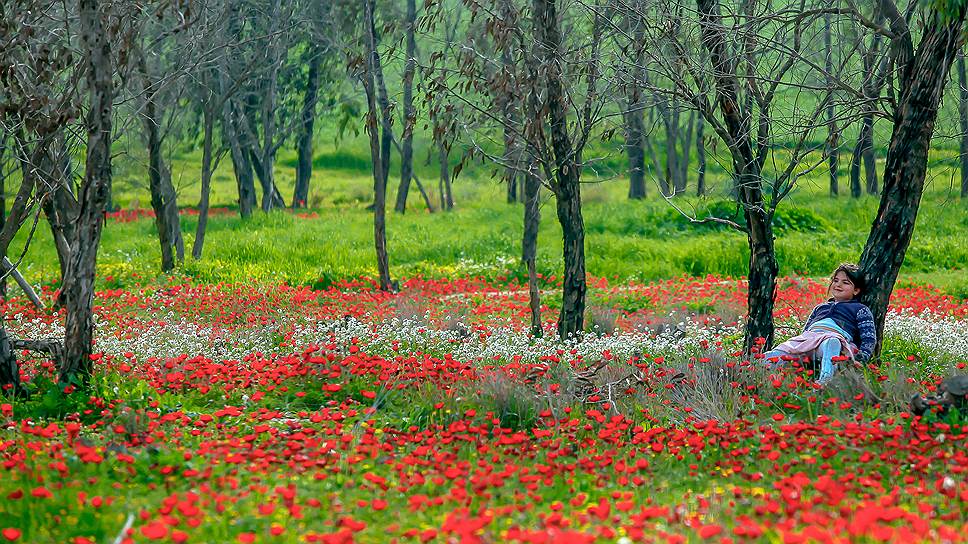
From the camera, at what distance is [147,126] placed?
15836 millimetres

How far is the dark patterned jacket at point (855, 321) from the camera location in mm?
7410

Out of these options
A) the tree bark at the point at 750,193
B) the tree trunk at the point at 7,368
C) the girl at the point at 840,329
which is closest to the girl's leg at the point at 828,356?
the girl at the point at 840,329

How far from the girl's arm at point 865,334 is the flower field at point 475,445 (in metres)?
0.33

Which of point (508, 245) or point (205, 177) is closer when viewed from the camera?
point (205, 177)

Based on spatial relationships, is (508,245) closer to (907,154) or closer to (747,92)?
(747,92)

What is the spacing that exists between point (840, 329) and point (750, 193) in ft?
5.06

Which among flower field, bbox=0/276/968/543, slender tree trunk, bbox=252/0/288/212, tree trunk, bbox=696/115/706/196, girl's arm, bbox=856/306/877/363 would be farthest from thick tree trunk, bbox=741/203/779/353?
slender tree trunk, bbox=252/0/288/212

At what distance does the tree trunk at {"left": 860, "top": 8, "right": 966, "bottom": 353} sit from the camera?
7.22 m

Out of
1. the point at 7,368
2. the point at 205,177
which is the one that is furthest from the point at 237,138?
the point at 7,368

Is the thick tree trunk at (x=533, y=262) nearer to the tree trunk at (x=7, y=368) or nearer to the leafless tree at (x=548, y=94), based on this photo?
the leafless tree at (x=548, y=94)

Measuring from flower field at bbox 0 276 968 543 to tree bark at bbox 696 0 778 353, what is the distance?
0.57 metres

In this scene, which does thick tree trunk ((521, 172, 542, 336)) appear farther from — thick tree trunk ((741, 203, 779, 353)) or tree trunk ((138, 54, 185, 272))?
tree trunk ((138, 54, 185, 272))

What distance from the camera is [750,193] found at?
835 cm

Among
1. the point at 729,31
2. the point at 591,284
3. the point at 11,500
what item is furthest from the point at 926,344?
the point at 11,500
